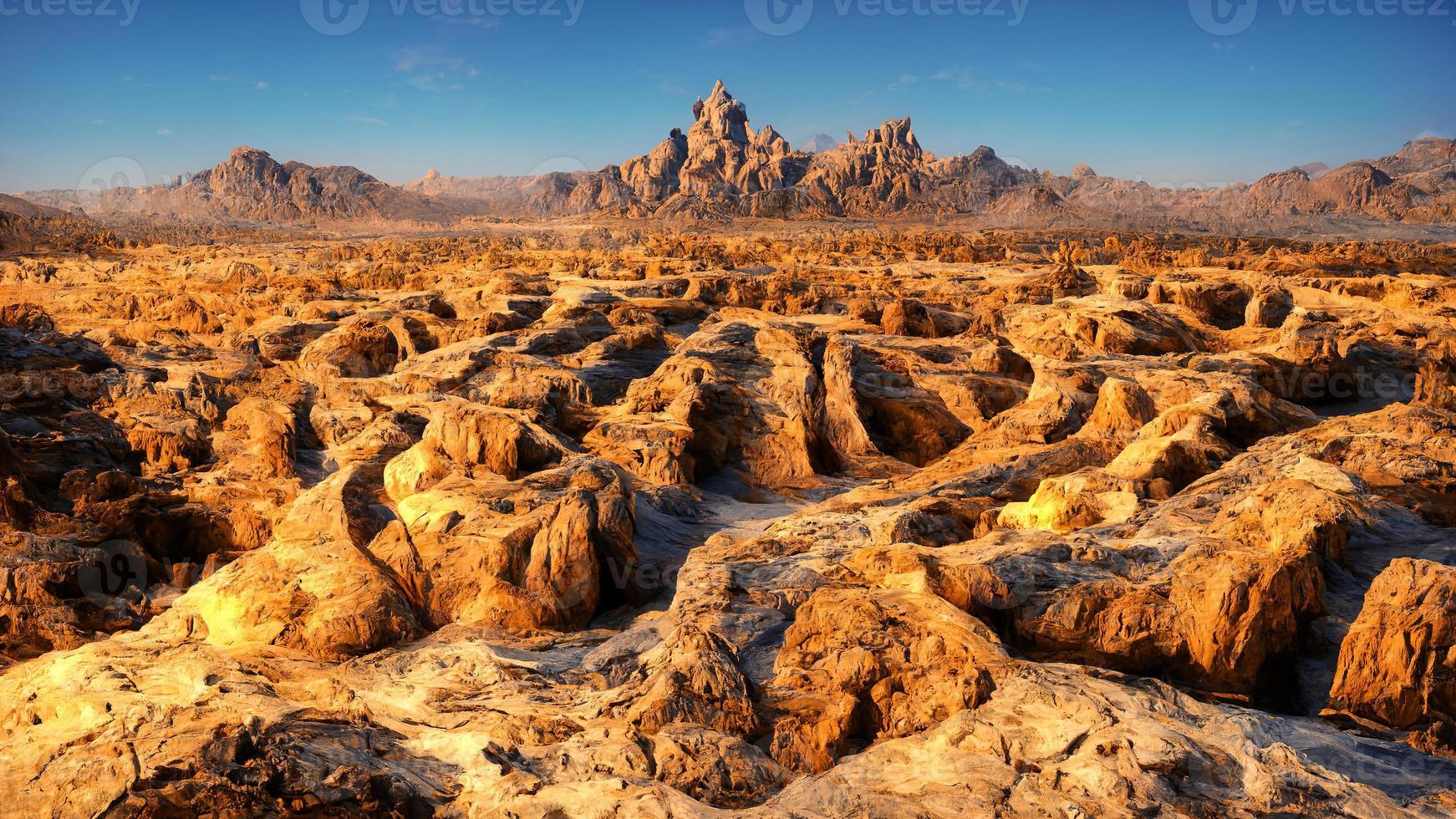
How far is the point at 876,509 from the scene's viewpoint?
966 centimetres

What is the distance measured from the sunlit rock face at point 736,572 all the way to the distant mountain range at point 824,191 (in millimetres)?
77577

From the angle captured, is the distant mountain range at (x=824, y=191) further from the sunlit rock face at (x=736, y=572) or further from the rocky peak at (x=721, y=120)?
the sunlit rock face at (x=736, y=572)

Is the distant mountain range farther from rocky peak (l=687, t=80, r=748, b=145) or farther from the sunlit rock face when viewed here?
the sunlit rock face

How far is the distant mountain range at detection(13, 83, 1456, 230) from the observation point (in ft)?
301

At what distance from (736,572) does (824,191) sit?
97.8 meters

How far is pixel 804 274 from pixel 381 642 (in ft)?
81.4

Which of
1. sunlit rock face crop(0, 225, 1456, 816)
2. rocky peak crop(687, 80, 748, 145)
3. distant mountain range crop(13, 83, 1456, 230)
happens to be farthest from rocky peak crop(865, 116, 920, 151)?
sunlit rock face crop(0, 225, 1456, 816)

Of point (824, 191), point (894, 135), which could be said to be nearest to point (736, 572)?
point (824, 191)

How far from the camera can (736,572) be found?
26.3 feet

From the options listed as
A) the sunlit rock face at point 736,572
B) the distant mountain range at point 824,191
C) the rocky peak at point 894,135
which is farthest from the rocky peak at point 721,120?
the sunlit rock face at point 736,572

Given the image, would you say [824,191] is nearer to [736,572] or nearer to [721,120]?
[721,120]

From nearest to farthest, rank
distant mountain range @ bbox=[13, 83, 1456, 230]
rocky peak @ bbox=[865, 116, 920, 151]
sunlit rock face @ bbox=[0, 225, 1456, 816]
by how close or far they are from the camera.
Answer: sunlit rock face @ bbox=[0, 225, 1456, 816] → distant mountain range @ bbox=[13, 83, 1456, 230] → rocky peak @ bbox=[865, 116, 920, 151]

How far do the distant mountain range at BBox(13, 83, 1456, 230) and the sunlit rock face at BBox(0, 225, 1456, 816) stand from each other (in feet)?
255

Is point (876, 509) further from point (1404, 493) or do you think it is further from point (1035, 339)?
point (1035, 339)
